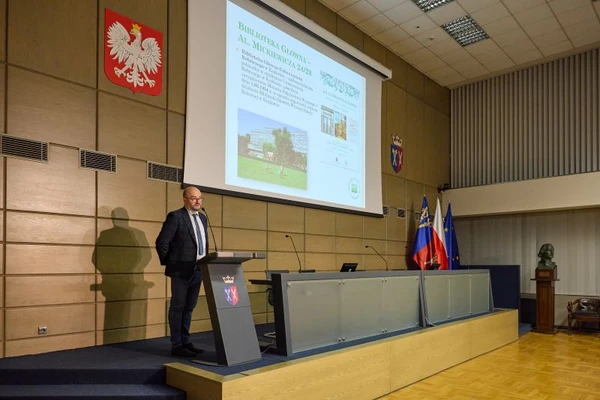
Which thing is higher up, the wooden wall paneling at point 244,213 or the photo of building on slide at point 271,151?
the photo of building on slide at point 271,151

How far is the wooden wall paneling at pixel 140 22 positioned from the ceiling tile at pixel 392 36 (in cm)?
390

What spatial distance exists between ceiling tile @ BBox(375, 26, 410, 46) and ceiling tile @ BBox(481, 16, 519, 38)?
1.23 metres

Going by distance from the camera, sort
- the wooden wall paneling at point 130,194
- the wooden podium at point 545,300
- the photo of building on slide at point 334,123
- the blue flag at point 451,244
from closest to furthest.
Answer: the wooden wall paneling at point 130,194 → the photo of building on slide at point 334,123 → the wooden podium at point 545,300 → the blue flag at point 451,244

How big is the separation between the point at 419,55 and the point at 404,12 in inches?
59.5

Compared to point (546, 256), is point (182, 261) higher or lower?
higher

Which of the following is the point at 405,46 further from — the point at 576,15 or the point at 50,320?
the point at 50,320

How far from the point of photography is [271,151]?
570 centimetres

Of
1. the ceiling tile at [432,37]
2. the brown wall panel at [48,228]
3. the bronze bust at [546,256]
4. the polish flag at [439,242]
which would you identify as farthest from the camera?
the polish flag at [439,242]

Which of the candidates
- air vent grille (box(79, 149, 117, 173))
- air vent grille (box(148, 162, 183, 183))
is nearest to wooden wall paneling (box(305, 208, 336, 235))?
air vent grille (box(148, 162, 183, 183))

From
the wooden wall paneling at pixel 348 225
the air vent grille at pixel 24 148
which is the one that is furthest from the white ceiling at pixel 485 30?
the air vent grille at pixel 24 148

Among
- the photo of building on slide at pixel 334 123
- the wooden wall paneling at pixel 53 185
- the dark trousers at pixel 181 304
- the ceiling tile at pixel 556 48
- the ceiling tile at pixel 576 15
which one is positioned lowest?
→ the dark trousers at pixel 181 304

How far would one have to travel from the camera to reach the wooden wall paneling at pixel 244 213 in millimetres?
5289

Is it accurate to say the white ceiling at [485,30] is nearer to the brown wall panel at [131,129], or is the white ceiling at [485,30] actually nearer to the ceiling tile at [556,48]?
the ceiling tile at [556,48]

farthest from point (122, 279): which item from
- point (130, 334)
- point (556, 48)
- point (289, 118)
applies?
point (556, 48)
